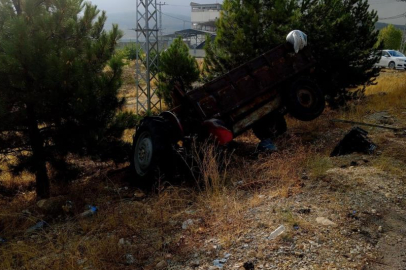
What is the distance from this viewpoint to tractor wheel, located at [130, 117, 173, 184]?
19.1 feet

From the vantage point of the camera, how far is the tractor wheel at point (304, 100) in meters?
7.25

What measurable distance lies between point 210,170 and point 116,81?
2.38m

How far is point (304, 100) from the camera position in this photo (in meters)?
7.52

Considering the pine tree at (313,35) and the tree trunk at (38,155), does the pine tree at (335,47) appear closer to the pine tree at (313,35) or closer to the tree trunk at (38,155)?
the pine tree at (313,35)

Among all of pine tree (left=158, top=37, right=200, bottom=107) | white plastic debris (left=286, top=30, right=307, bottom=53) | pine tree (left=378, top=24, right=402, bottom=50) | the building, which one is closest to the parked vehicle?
white plastic debris (left=286, top=30, right=307, bottom=53)

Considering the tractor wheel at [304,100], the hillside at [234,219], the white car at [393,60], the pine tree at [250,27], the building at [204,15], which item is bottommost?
the hillside at [234,219]

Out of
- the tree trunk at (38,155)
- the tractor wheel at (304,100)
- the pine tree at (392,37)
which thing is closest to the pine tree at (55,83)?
the tree trunk at (38,155)

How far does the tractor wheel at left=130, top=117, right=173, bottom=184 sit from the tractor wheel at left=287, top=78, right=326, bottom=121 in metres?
2.83

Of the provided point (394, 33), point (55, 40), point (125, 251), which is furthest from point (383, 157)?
point (394, 33)

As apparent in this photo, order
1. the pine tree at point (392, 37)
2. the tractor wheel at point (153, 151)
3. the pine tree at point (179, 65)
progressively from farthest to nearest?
the pine tree at point (392, 37) → the pine tree at point (179, 65) → the tractor wheel at point (153, 151)

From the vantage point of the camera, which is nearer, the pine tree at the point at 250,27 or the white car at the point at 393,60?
the pine tree at the point at 250,27

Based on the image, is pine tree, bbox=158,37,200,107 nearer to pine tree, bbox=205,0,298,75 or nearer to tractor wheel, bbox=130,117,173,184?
pine tree, bbox=205,0,298,75

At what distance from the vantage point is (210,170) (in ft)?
16.7

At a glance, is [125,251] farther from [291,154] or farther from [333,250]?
[291,154]
